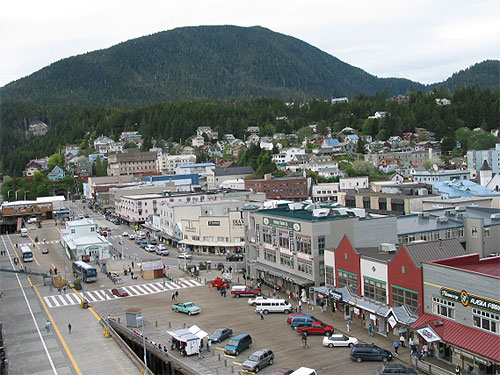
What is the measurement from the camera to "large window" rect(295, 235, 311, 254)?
35875mm

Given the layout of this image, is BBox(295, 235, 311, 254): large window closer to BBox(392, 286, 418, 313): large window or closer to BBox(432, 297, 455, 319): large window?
BBox(392, 286, 418, 313): large window

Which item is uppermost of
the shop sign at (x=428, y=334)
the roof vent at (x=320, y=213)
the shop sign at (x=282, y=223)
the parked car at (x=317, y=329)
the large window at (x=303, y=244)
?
the roof vent at (x=320, y=213)

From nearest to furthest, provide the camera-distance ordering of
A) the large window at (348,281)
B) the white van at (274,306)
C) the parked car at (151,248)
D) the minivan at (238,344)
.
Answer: the minivan at (238,344) → the large window at (348,281) → the white van at (274,306) → the parked car at (151,248)

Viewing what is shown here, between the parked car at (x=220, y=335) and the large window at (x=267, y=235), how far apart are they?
12360 millimetres

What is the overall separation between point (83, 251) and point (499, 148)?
307 ft

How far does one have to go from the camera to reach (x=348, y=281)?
3212 centimetres

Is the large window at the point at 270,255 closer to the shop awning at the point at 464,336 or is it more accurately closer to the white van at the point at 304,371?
the shop awning at the point at 464,336

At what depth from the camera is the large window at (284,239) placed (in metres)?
38.6

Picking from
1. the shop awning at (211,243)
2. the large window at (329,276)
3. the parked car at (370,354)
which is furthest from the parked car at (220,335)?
the shop awning at (211,243)

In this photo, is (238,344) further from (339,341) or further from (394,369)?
(394,369)

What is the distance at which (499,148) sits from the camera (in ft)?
372

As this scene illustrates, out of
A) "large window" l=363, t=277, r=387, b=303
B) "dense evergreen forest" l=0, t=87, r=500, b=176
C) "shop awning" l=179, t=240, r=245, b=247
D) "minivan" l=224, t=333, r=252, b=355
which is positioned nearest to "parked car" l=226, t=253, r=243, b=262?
"shop awning" l=179, t=240, r=245, b=247

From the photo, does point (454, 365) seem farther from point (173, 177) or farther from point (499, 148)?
point (499, 148)

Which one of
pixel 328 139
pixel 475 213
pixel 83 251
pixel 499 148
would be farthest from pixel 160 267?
pixel 328 139
